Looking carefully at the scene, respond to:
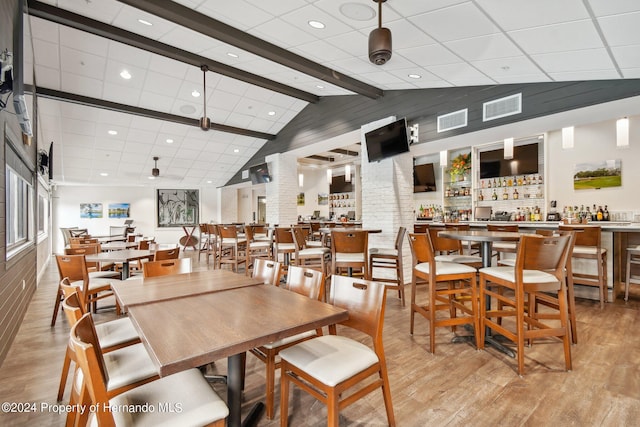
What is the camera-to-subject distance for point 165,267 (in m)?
2.83

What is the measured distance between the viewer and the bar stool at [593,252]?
12.6ft

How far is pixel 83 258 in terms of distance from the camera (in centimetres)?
323

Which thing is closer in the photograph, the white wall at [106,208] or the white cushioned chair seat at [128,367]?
the white cushioned chair seat at [128,367]

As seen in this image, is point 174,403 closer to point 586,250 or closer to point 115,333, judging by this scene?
point 115,333

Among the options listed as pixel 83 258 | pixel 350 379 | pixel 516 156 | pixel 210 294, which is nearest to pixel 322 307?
pixel 350 379

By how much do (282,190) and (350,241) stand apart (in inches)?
190

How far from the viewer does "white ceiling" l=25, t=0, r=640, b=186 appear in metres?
2.66

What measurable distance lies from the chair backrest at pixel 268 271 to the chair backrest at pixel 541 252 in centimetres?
177

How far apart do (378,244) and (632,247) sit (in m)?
3.50

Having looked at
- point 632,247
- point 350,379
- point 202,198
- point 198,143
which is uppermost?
point 198,143

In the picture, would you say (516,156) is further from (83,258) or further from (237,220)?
(237,220)

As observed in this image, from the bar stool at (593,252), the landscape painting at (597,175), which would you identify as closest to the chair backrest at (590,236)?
the bar stool at (593,252)

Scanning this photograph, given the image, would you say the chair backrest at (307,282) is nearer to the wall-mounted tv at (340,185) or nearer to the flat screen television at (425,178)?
the flat screen television at (425,178)

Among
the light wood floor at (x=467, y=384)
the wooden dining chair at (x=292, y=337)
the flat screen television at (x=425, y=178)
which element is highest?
the flat screen television at (x=425, y=178)
